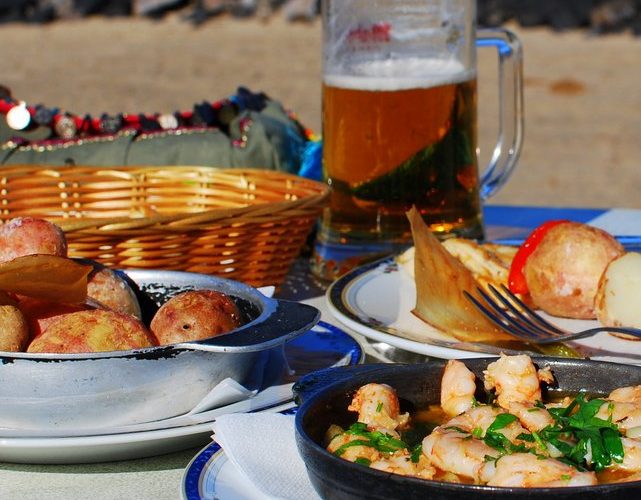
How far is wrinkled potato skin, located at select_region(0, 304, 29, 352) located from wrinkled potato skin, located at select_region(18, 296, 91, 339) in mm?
25

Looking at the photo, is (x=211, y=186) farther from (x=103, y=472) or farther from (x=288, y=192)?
(x=103, y=472)

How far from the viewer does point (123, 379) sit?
1.18 m

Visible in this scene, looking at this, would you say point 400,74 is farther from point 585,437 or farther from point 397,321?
point 585,437

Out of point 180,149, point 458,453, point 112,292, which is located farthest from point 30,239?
point 180,149

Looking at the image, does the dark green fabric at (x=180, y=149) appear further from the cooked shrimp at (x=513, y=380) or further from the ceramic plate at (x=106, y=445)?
the cooked shrimp at (x=513, y=380)

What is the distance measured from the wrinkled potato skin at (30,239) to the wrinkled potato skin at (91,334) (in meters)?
0.20

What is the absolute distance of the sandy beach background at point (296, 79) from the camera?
7.43 m

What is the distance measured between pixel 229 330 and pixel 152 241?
0.40 meters

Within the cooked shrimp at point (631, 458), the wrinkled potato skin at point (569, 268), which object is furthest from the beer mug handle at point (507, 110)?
the cooked shrimp at point (631, 458)

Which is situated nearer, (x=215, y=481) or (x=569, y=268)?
(x=215, y=481)

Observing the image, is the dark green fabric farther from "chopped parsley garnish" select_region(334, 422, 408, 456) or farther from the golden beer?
"chopped parsley garnish" select_region(334, 422, 408, 456)

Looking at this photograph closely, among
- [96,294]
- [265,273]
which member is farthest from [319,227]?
[96,294]

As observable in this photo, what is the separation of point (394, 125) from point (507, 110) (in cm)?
37

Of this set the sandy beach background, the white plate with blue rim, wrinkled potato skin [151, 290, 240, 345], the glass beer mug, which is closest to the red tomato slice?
the glass beer mug
